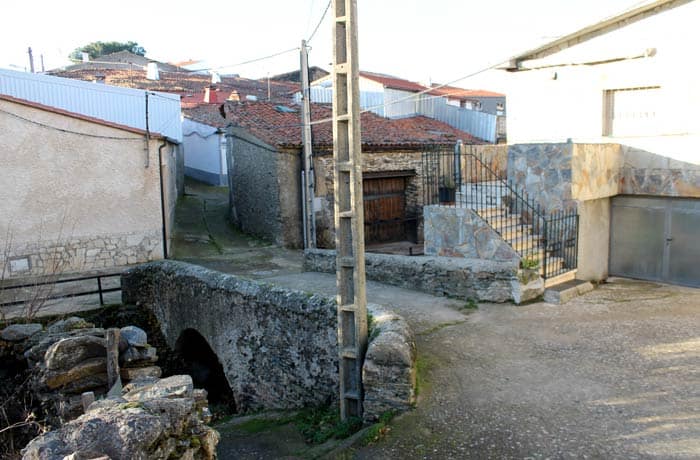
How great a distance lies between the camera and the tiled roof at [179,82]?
29.5m

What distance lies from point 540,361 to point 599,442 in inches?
74.4

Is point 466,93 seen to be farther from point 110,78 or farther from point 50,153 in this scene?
point 50,153

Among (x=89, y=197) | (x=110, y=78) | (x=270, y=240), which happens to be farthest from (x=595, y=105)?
(x=110, y=78)

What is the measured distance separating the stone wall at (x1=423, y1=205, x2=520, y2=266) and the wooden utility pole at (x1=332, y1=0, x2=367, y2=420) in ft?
14.4

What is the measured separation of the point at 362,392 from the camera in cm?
647

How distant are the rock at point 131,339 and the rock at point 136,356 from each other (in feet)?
0.25

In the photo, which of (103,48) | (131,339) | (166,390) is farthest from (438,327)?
(103,48)

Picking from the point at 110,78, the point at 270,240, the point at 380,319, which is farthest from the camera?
the point at 110,78

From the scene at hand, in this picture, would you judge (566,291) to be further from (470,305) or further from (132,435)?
(132,435)

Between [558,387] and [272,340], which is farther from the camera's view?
[272,340]

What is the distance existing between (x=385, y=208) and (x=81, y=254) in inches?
371

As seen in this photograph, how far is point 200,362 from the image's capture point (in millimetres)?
11812

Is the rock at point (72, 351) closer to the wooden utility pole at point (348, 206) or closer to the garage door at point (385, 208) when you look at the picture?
the wooden utility pole at point (348, 206)

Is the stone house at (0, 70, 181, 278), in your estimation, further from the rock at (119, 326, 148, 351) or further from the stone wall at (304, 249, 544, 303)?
the stone wall at (304, 249, 544, 303)
